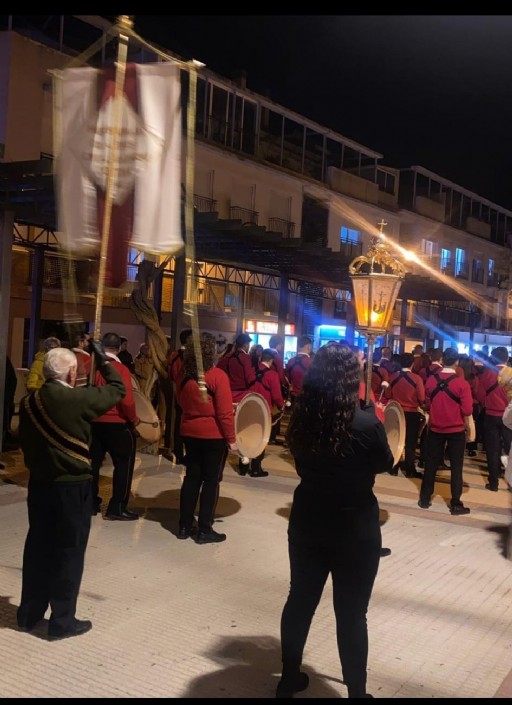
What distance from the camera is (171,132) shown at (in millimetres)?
5238

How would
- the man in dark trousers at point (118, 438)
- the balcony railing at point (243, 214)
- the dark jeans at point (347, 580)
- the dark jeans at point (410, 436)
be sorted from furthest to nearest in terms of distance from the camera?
the balcony railing at point (243, 214) < the dark jeans at point (410, 436) < the man in dark trousers at point (118, 438) < the dark jeans at point (347, 580)

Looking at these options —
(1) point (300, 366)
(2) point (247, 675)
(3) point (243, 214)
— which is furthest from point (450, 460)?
(3) point (243, 214)

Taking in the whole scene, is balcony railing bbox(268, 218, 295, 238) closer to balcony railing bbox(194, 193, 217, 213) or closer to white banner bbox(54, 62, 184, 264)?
balcony railing bbox(194, 193, 217, 213)

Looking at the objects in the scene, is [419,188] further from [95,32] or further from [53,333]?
[53,333]

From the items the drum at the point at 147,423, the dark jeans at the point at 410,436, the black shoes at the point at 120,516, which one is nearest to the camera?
the black shoes at the point at 120,516

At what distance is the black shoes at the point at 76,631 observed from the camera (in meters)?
4.28

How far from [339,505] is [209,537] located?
3.34m

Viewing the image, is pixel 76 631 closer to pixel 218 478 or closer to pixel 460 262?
pixel 218 478

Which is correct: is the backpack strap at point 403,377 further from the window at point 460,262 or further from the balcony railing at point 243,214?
the window at point 460,262

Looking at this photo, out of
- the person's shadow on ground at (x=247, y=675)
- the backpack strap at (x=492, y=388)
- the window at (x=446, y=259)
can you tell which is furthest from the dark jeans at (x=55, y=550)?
the window at (x=446, y=259)

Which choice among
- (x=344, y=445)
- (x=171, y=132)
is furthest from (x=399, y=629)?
(x=171, y=132)

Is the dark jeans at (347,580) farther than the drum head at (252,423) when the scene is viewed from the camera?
No

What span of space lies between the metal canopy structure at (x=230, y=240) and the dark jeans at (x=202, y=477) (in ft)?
12.8

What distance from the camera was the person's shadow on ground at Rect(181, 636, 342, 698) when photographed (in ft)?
12.3
